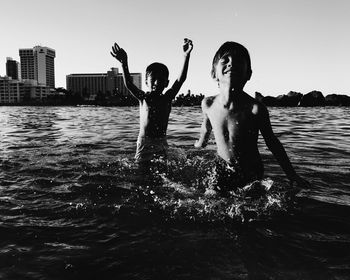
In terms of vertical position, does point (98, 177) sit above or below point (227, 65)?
below

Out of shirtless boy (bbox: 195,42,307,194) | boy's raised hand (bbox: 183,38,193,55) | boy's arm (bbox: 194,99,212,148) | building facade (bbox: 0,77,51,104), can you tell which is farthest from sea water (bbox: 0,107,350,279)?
building facade (bbox: 0,77,51,104)

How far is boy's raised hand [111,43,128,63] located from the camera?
517 cm

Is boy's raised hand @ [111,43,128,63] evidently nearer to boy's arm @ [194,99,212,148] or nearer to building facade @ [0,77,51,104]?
boy's arm @ [194,99,212,148]

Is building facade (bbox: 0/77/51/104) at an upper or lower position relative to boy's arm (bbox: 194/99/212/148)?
upper

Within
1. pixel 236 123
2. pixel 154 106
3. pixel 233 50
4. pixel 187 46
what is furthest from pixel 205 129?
pixel 154 106

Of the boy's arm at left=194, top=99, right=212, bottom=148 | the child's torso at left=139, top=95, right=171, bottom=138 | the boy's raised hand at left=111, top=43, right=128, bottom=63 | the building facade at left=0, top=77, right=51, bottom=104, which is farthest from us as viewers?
the building facade at left=0, top=77, right=51, bottom=104

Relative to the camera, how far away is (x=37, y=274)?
2.47 meters

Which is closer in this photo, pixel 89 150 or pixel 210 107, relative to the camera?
pixel 210 107

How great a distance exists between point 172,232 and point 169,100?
3.16 meters

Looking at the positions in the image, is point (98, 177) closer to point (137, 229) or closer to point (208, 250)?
point (137, 229)

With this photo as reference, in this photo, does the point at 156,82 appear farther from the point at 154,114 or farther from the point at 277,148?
the point at 277,148

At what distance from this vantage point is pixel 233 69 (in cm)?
316

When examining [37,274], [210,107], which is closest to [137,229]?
[37,274]

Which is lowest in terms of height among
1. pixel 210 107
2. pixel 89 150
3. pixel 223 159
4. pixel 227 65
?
pixel 89 150
